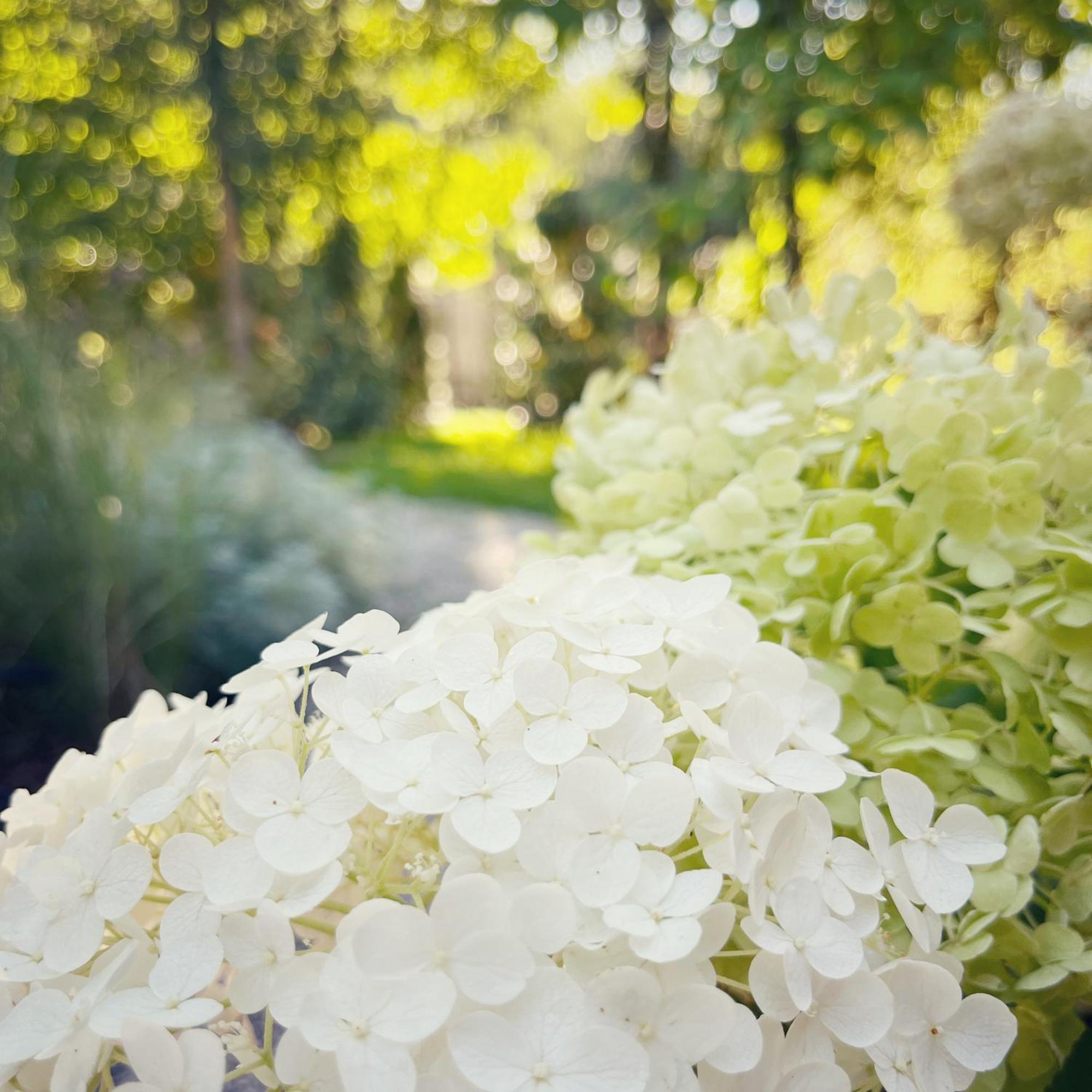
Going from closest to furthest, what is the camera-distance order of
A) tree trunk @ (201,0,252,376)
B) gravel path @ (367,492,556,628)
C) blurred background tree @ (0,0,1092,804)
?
blurred background tree @ (0,0,1092,804)
gravel path @ (367,492,556,628)
tree trunk @ (201,0,252,376)

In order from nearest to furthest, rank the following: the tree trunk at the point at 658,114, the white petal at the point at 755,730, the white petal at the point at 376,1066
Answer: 1. the white petal at the point at 376,1066
2. the white petal at the point at 755,730
3. the tree trunk at the point at 658,114

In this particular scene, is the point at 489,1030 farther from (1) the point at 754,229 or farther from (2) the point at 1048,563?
(1) the point at 754,229

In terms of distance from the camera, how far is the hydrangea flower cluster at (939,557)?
486 millimetres

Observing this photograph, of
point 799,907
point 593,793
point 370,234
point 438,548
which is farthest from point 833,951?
point 370,234

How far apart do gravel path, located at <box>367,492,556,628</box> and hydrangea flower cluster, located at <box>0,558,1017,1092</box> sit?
1.69m

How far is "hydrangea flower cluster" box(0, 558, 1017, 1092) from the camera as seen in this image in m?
0.33

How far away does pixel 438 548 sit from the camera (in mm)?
3441

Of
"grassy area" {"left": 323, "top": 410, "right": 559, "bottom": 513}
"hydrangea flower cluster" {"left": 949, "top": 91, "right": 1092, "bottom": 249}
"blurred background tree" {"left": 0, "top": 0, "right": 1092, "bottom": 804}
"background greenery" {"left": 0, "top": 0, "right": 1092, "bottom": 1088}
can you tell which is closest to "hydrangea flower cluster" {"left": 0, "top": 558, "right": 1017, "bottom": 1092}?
"background greenery" {"left": 0, "top": 0, "right": 1092, "bottom": 1088}

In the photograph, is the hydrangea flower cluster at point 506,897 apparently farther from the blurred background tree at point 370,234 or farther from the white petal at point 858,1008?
the blurred background tree at point 370,234

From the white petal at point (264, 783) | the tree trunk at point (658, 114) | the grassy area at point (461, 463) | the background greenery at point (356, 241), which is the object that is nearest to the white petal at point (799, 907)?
the white petal at point (264, 783)

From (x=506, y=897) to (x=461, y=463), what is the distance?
5.77 m

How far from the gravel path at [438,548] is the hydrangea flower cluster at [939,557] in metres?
1.47

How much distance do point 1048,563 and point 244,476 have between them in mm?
2062

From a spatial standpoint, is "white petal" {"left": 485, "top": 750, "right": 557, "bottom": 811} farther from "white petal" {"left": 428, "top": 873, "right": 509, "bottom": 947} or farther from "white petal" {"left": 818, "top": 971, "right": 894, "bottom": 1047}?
"white petal" {"left": 818, "top": 971, "right": 894, "bottom": 1047}
